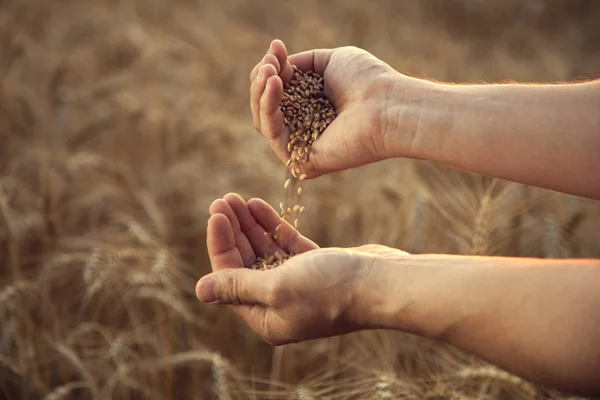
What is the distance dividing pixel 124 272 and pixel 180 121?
1.30 m

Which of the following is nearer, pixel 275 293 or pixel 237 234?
pixel 275 293

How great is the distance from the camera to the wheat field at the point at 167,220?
2.11m

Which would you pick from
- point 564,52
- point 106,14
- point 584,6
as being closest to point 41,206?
point 106,14

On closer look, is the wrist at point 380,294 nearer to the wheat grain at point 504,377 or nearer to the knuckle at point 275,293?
the knuckle at point 275,293

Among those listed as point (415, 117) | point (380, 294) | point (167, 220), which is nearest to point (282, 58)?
point (415, 117)

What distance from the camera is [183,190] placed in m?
3.14

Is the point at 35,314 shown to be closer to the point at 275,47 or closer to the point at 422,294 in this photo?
the point at 275,47

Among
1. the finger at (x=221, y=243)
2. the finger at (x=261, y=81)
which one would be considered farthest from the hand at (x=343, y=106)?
the finger at (x=221, y=243)

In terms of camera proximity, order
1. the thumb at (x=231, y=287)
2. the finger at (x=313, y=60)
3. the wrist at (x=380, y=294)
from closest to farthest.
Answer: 1. the wrist at (x=380, y=294)
2. the thumb at (x=231, y=287)
3. the finger at (x=313, y=60)

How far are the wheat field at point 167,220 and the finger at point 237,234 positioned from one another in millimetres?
282

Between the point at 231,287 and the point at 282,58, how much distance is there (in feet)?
2.16

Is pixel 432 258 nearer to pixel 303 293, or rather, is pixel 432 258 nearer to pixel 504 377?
pixel 303 293

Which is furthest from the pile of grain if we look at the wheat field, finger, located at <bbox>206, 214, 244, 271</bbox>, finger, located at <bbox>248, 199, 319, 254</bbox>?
the wheat field

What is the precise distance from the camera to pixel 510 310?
1299mm
